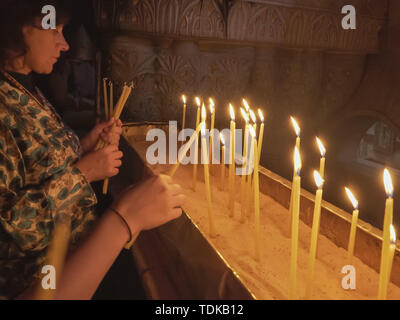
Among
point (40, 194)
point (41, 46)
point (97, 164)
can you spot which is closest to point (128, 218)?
point (40, 194)

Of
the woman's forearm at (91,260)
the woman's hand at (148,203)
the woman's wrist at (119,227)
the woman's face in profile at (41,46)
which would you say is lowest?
the woman's forearm at (91,260)

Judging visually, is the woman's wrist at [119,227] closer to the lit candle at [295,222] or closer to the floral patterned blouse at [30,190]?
the floral patterned blouse at [30,190]

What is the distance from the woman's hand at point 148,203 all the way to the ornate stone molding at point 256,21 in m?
1.84

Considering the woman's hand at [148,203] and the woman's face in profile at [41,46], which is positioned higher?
the woman's face in profile at [41,46]

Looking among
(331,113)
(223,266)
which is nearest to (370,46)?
(331,113)

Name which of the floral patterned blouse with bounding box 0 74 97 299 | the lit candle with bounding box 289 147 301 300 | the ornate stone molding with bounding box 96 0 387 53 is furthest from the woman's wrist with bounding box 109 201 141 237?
the ornate stone molding with bounding box 96 0 387 53

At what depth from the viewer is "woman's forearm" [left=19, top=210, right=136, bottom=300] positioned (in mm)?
707

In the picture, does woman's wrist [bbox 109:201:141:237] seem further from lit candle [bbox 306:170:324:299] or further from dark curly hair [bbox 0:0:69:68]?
dark curly hair [bbox 0:0:69:68]

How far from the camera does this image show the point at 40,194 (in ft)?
2.91

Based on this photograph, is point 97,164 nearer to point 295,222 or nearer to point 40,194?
point 40,194

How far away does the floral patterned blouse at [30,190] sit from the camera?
83 cm

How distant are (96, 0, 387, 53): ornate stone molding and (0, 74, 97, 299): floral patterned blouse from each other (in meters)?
1.48

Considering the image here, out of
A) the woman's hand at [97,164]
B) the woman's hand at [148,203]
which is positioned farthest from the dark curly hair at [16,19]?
the woman's hand at [148,203]
